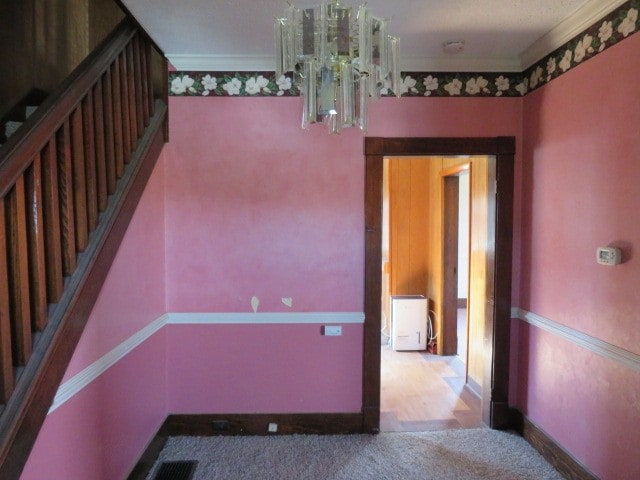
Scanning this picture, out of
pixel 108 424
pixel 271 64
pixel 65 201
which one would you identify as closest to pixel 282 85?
pixel 271 64

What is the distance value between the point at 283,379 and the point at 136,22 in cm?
236

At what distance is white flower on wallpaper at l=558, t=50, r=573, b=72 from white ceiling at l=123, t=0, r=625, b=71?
78 millimetres

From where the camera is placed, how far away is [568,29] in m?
2.20

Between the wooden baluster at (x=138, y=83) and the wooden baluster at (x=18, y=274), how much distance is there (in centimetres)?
117

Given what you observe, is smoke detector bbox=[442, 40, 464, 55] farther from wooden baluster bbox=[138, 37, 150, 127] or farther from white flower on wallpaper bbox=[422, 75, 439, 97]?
wooden baluster bbox=[138, 37, 150, 127]

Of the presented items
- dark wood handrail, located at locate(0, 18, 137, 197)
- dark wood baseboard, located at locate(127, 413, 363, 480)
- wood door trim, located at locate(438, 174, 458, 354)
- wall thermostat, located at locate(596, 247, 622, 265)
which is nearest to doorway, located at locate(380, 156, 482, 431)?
wood door trim, located at locate(438, 174, 458, 354)

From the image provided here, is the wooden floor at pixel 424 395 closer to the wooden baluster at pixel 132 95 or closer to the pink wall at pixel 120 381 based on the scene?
the pink wall at pixel 120 381

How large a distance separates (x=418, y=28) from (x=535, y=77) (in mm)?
917

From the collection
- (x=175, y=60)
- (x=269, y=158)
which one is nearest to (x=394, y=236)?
(x=269, y=158)

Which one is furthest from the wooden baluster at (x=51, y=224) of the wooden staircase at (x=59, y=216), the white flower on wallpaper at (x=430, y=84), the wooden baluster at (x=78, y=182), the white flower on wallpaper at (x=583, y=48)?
the white flower on wallpaper at (x=583, y=48)

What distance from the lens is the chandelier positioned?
1.22 meters

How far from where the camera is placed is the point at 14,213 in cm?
129

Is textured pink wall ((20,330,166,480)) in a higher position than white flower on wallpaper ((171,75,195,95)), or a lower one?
lower

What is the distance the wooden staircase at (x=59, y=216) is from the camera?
1.26 meters
